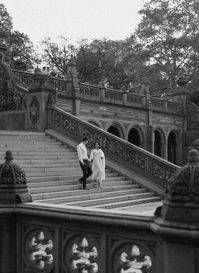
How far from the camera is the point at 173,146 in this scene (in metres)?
41.4

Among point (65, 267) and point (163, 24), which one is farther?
point (163, 24)

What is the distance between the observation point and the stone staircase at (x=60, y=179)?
12.1m

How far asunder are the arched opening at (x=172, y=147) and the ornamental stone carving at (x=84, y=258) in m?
37.0

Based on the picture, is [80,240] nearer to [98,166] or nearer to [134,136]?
[98,166]

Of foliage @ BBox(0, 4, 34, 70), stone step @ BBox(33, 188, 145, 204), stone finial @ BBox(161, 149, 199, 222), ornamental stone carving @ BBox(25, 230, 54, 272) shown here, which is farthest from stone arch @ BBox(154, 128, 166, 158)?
stone finial @ BBox(161, 149, 199, 222)

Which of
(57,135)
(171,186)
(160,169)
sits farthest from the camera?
(57,135)

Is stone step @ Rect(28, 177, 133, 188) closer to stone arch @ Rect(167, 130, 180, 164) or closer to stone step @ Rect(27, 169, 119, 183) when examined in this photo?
stone step @ Rect(27, 169, 119, 183)

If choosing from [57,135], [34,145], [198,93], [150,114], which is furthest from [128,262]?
[198,93]

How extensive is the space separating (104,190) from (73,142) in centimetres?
365

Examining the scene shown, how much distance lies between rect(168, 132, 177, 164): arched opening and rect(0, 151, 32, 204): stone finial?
36.6 meters

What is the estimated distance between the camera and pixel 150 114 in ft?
116

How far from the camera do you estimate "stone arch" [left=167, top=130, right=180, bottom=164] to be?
40.7m

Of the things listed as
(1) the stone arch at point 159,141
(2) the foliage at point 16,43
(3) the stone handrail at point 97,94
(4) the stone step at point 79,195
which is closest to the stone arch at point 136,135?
(3) the stone handrail at point 97,94

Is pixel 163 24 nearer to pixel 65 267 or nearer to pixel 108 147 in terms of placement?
pixel 108 147
